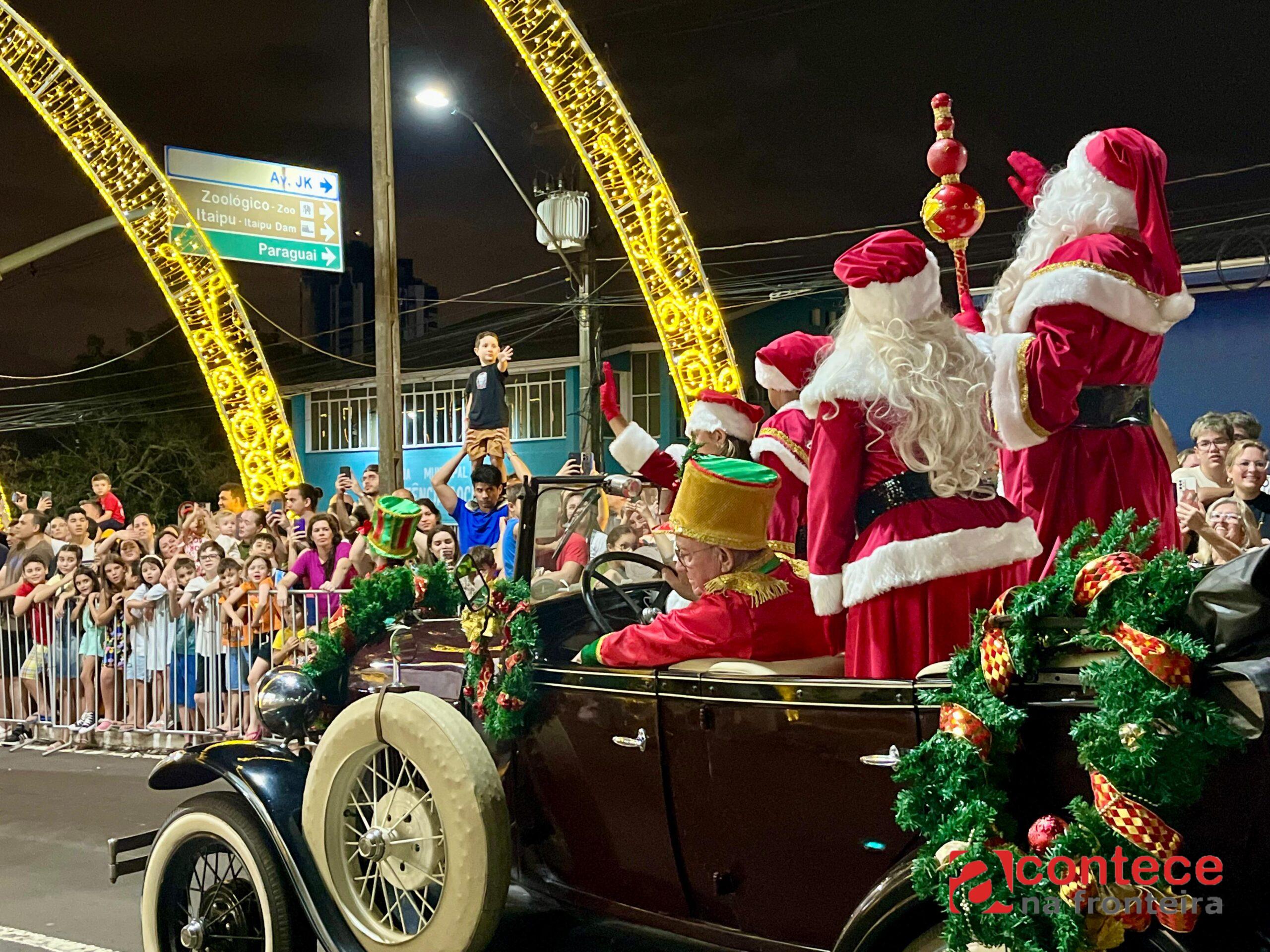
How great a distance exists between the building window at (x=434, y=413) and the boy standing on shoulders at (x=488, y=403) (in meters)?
20.1

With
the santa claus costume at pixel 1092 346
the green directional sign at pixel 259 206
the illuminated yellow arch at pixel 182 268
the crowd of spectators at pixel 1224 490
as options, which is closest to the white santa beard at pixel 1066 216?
the santa claus costume at pixel 1092 346

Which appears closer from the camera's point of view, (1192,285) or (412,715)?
(412,715)

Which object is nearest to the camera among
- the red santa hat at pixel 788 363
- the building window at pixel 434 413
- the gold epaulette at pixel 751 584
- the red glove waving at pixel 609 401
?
the gold epaulette at pixel 751 584

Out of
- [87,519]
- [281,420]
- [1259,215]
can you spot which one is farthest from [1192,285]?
[87,519]

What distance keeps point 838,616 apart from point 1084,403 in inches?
36.9

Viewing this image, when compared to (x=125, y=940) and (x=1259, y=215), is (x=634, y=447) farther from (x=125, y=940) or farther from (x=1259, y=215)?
(x=1259, y=215)

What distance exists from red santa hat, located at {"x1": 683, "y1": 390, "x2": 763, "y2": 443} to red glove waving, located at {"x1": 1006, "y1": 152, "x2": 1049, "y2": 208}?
4.15 ft

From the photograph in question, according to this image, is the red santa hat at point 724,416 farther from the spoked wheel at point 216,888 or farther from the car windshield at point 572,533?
the spoked wheel at point 216,888

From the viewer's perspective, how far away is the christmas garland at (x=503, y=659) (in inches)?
128

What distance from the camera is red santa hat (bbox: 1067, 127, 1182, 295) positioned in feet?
11.3

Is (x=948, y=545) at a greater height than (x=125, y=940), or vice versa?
(x=948, y=545)

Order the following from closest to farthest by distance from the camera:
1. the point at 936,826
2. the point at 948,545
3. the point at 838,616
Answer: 1. the point at 936,826
2. the point at 948,545
3. the point at 838,616

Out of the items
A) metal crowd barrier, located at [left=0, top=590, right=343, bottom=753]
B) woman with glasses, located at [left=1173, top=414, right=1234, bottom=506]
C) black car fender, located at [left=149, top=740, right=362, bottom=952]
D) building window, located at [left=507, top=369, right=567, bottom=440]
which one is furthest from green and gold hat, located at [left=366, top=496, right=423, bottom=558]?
building window, located at [left=507, top=369, right=567, bottom=440]

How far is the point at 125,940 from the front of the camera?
449 cm
